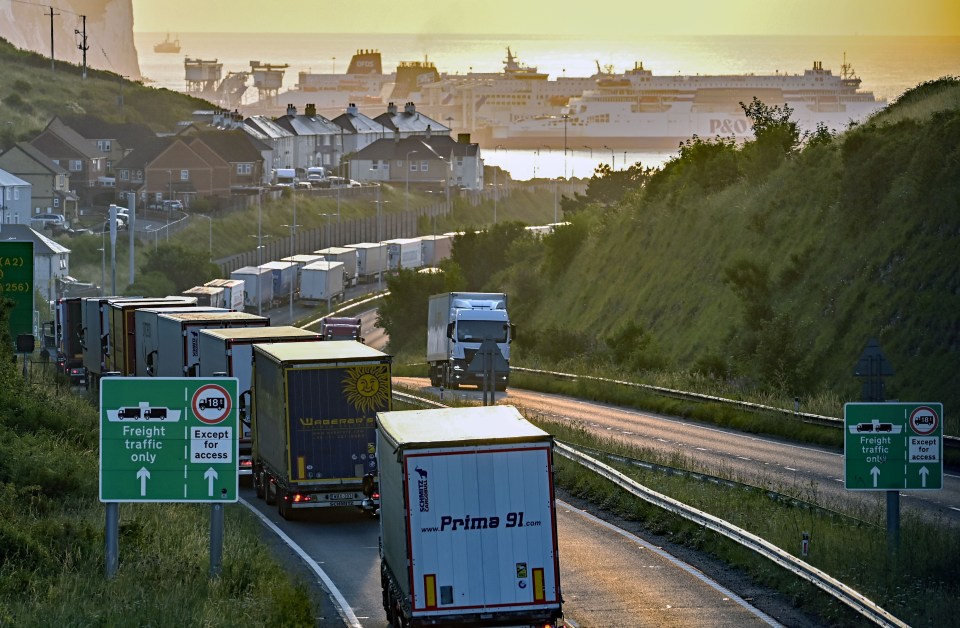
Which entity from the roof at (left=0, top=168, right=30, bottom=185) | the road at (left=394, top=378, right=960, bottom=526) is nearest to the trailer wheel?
the road at (left=394, top=378, right=960, bottom=526)

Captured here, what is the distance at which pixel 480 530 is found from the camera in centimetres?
1548

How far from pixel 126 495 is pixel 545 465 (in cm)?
484

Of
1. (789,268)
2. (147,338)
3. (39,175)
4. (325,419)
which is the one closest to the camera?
(325,419)

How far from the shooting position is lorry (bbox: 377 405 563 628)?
15.5 m

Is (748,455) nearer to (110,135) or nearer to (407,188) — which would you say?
(407,188)

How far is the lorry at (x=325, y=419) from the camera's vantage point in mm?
25156

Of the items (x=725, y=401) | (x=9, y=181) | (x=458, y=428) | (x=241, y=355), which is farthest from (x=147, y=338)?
(x=9, y=181)

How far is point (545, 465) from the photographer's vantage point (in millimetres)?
15656

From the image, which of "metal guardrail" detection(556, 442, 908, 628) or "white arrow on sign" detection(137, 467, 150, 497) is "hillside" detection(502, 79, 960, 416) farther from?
"white arrow on sign" detection(137, 467, 150, 497)

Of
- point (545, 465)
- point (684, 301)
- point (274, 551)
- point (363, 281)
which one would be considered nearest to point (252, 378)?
point (274, 551)

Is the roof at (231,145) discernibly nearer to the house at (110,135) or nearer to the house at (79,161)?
the house at (110,135)

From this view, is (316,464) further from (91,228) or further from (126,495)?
(91,228)

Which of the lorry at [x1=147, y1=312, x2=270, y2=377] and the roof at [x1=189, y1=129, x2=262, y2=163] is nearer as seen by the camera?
the lorry at [x1=147, y1=312, x2=270, y2=377]

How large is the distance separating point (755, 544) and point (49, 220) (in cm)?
12513
